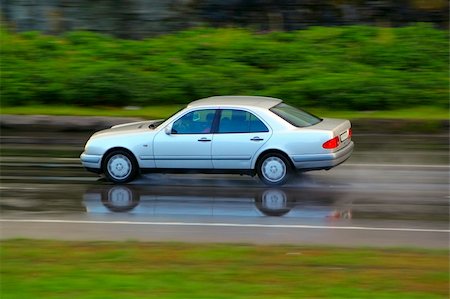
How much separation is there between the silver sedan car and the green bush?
7.99 m

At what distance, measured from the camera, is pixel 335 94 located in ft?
70.1

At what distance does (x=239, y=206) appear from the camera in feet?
39.3

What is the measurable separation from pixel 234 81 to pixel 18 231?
12.6 m

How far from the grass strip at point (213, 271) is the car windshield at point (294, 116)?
459 centimetres

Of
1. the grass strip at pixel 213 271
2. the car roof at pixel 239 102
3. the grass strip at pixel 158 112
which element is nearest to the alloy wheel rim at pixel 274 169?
the car roof at pixel 239 102

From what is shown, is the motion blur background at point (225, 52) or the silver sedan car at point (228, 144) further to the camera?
the motion blur background at point (225, 52)

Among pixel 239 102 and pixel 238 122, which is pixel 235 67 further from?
pixel 238 122

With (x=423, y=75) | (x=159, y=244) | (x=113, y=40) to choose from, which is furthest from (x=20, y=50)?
(x=159, y=244)

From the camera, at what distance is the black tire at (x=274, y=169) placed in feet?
44.0

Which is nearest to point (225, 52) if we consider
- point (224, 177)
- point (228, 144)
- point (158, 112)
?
point (158, 112)

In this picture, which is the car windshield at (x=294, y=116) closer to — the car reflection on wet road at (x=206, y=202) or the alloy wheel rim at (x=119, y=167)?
the car reflection on wet road at (x=206, y=202)

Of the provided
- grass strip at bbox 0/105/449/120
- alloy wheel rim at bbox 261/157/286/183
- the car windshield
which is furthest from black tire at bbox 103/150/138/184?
grass strip at bbox 0/105/449/120

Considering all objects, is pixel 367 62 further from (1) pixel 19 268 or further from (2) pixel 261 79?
(1) pixel 19 268

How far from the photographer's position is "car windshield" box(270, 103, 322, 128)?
13.6 metres
